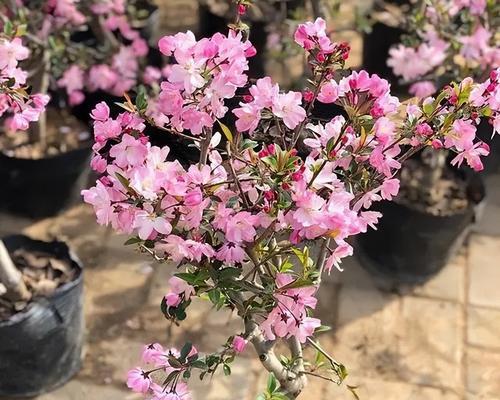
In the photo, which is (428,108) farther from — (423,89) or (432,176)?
(432,176)

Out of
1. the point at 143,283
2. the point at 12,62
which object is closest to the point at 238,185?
the point at 12,62

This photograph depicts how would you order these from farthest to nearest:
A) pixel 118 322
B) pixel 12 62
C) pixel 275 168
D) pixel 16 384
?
1. pixel 118 322
2. pixel 16 384
3. pixel 12 62
4. pixel 275 168

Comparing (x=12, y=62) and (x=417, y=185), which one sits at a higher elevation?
(x=12, y=62)

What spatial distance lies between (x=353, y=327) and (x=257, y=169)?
1.50 metres

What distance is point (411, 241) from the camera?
289cm

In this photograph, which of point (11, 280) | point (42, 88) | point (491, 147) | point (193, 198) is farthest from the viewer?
point (491, 147)

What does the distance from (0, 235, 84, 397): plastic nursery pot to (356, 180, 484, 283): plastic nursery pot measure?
1073 mm

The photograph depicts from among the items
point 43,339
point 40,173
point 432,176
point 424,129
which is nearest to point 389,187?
point 424,129

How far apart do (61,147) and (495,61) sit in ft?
5.57

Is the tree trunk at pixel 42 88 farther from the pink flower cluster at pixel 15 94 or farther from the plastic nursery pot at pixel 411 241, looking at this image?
the plastic nursery pot at pixel 411 241

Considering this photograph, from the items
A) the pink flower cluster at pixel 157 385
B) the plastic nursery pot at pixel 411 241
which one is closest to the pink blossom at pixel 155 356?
the pink flower cluster at pixel 157 385

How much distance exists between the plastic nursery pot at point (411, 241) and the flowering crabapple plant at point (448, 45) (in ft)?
1.40

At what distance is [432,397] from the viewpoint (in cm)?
256

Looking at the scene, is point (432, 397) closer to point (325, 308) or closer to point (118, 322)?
point (325, 308)
